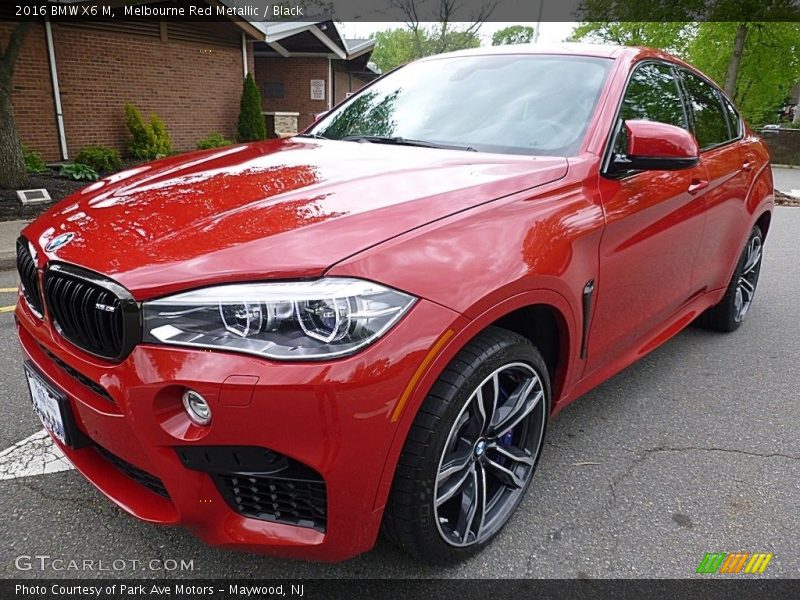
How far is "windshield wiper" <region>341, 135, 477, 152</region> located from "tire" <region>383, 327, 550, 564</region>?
97 cm

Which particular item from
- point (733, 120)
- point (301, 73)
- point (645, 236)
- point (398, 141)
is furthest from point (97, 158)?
point (301, 73)

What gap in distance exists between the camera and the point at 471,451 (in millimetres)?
1896

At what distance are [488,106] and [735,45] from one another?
1814cm

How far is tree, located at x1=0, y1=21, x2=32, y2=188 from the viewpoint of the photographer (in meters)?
8.14

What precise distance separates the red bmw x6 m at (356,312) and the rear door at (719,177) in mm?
590

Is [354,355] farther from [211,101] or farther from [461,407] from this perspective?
[211,101]

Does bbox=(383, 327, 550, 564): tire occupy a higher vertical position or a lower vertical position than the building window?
higher

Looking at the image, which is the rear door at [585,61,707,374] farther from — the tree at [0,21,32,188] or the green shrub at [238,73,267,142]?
the green shrub at [238,73,267,142]

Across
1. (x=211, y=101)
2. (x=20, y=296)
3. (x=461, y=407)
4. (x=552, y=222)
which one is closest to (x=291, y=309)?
(x=461, y=407)

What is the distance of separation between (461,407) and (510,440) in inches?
22.0

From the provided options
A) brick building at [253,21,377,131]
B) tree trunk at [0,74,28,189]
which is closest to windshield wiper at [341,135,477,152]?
tree trunk at [0,74,28,189]

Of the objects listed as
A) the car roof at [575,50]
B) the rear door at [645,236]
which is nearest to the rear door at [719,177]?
the rear door at [645,236]

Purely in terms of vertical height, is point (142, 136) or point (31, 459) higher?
point (31, 459)

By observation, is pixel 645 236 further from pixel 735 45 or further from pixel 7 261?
pixel 735 45
